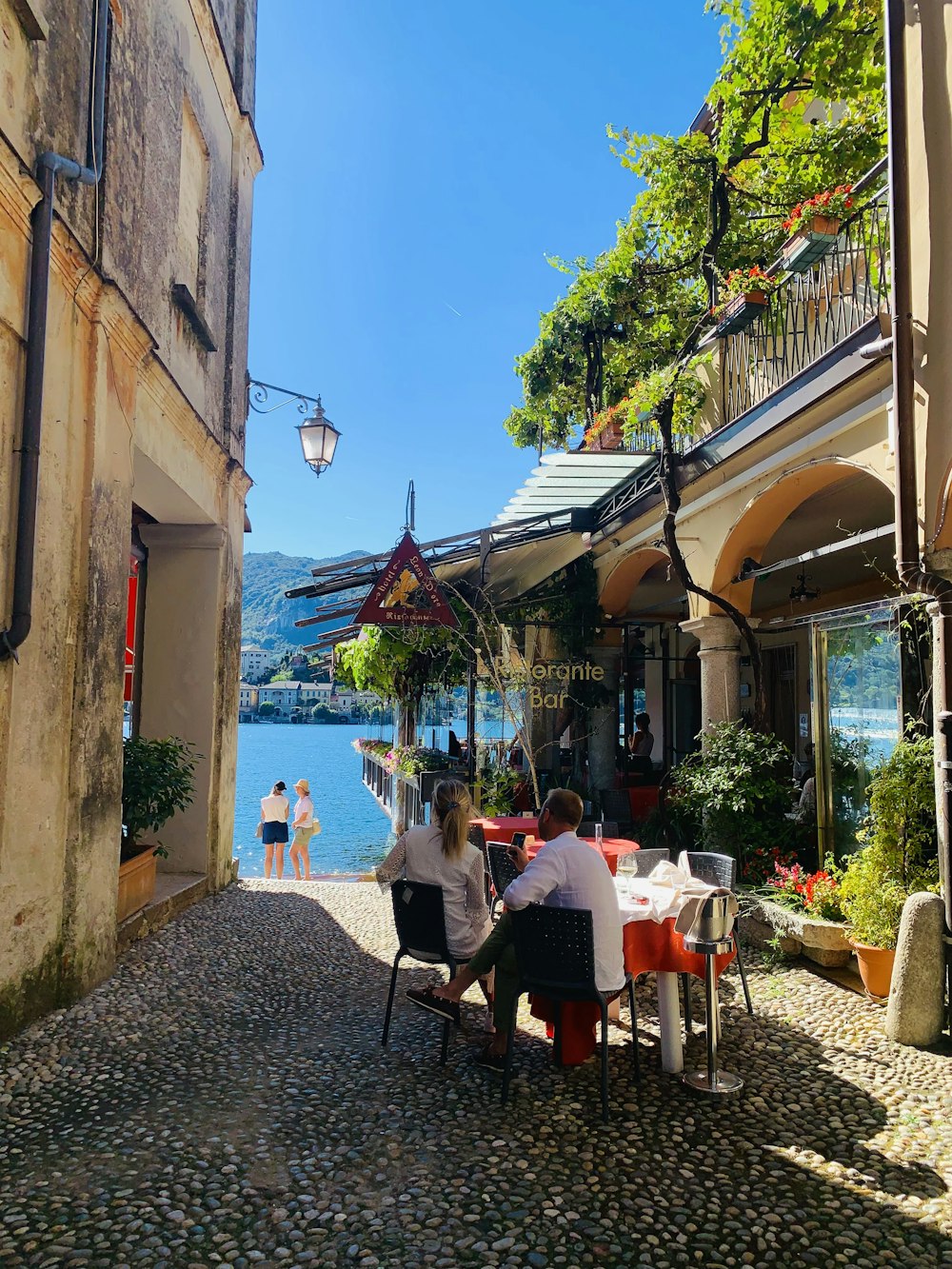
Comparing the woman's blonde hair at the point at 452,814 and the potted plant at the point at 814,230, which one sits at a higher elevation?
the potted plant at the point at 814,230

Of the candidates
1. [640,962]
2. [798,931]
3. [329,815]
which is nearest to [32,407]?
[640,962]

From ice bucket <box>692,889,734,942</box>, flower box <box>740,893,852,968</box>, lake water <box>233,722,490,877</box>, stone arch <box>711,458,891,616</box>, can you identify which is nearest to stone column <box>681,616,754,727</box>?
stone arch <box>711,458,891,616</box>

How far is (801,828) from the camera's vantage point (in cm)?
709

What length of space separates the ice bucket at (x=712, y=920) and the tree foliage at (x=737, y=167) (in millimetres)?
5274

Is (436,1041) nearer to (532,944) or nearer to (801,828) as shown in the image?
(532,944)

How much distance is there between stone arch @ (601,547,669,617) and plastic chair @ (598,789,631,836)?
2.73 m

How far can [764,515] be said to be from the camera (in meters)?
7.72

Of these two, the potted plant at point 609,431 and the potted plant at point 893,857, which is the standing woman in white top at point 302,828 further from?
the potted plant at point 893,857

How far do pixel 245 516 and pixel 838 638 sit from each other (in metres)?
6.68

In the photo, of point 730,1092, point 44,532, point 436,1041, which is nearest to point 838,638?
point 730,1092

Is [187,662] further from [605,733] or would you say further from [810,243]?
[810,243]

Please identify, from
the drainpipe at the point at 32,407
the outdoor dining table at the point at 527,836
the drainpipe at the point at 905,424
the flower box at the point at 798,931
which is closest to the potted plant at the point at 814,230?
the drainpipe at the point at 905,424

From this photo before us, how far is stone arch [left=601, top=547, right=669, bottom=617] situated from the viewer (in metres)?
10.9

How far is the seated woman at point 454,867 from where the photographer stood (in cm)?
459
